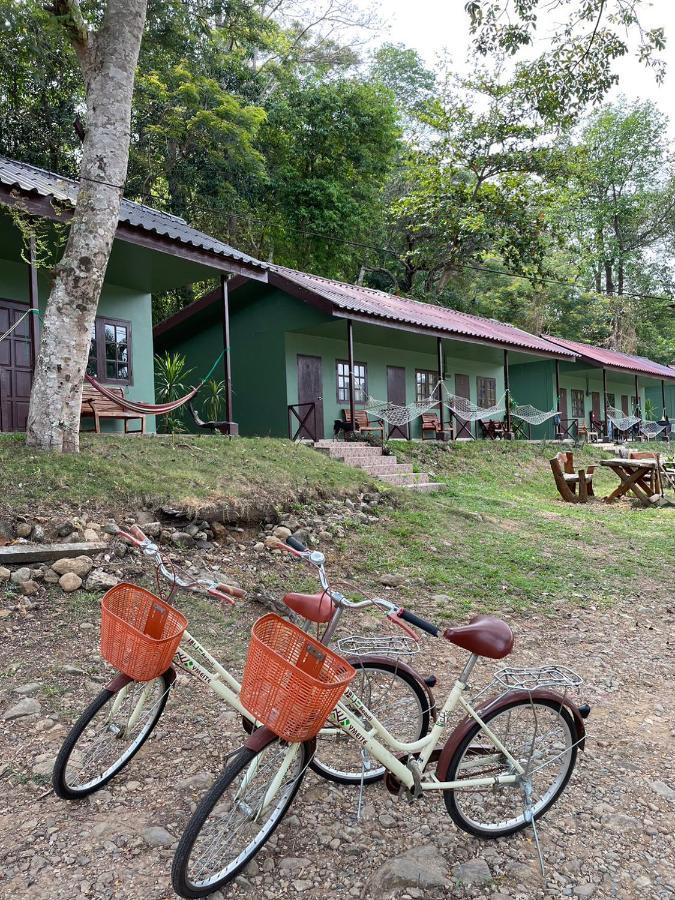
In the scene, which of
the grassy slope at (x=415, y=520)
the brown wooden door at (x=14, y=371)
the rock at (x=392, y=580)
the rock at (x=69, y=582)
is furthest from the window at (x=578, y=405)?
the rock at (x=69, y=582)

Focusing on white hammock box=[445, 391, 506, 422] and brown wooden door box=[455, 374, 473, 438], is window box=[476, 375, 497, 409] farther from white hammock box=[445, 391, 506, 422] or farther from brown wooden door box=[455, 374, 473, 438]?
white hammock box=[445, 391, 506, 422]

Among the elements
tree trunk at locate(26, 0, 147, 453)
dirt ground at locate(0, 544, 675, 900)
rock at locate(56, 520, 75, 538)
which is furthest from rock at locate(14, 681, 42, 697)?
tree trunk at locate(26, 0, 147, 453)

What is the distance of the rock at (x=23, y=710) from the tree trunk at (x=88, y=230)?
3438mm

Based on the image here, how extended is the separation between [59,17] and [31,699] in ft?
20.8

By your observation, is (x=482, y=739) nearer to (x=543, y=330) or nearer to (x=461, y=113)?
(x=461, y=113)

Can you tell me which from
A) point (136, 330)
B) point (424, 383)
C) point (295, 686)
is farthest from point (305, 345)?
point (295, 686)

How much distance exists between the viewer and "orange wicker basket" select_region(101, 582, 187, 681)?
204 cm

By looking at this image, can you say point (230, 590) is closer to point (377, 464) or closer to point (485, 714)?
point (485, 714)

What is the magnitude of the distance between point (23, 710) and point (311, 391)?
11301mm

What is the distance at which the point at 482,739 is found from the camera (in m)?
2.16

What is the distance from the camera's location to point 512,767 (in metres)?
2.15

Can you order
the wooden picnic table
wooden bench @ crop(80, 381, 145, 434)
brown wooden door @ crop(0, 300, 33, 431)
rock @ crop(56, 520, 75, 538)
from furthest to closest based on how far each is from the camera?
the wooden picnic table → brown wooden door @ crop(0, 300, 33, 431) → wooden bench @ crop(80, 381, 145, 434) → rock @ crop(56, 520, 75, 538)

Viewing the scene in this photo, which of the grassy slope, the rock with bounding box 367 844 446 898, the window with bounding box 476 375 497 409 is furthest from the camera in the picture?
the window with bounding box 476 375 497 409

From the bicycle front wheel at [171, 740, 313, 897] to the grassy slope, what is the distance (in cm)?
282
